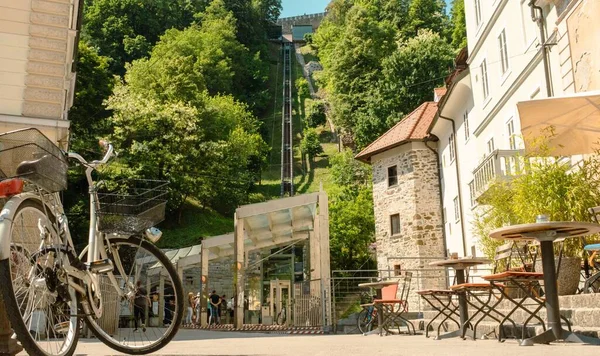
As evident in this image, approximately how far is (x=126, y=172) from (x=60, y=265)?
1527 inches

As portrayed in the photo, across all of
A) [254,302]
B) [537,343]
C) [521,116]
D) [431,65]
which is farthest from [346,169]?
[537,343]

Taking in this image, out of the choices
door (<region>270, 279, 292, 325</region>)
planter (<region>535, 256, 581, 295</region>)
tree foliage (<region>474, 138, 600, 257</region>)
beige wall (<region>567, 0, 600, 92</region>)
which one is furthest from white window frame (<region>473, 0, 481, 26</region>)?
planter (<region>535, 256, 581, 295</region>)

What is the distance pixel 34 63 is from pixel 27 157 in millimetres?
12892

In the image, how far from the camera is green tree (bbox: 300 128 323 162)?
64.8 m

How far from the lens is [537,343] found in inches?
244

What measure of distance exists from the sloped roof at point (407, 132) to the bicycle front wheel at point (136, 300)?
25.0 m

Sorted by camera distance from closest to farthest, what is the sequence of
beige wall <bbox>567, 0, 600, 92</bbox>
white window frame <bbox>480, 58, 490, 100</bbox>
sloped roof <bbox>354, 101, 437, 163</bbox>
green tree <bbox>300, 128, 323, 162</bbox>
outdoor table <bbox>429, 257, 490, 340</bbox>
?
outdoor table <bbox>429, 257, 490, 340</bbox> → beige wall <bbox>567, 0, 600, 92</bbox> → white window frame <bbox>480, 58, 490, 100</bbox> → sloped roof <bbox>354, 101, 437, 163</bbox> → green tree <bbox>300, 128, 323, 162</bbox>

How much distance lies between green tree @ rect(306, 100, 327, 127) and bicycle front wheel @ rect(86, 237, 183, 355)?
220ft

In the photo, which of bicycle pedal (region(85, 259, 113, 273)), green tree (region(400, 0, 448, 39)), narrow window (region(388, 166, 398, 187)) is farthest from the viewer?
green tree (region(400, 0, 448, 39))

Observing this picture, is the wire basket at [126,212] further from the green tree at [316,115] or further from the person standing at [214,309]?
the green tree at [316,115]

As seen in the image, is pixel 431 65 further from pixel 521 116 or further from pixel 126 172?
pixel 521 116

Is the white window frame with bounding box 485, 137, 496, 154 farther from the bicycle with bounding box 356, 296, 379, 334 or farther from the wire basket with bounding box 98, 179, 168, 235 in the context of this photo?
the wire basket with bounding box 98, 179, 168, 235

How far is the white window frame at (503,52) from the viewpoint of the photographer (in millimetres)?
19359

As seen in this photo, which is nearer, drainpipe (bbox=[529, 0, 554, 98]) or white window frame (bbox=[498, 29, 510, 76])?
drainpipe (bbox=[529, 0, 554, 98])
